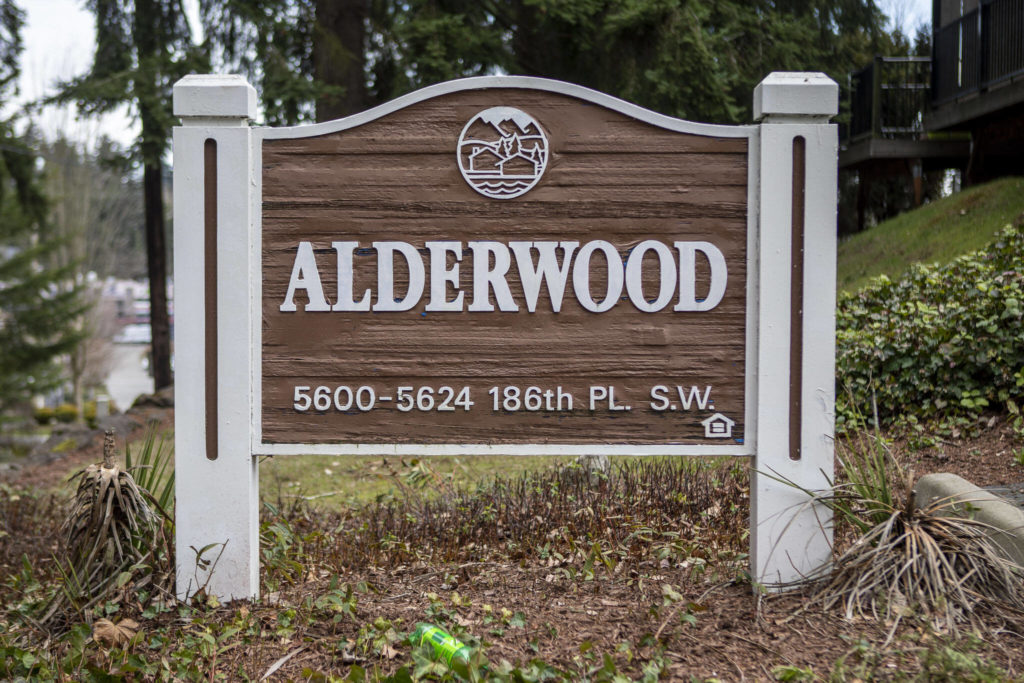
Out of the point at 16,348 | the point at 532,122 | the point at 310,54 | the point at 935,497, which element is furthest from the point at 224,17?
the point at 935,497

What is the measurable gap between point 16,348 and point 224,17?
861cm

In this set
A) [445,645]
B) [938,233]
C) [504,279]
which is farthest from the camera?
[938,233]

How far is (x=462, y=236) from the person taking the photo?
3404 millimetres

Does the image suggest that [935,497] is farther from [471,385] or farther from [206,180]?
[206,180]

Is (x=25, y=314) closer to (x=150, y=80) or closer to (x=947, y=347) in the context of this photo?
(x=150, y=80)

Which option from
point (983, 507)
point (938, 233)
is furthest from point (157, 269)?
point (983, 507)

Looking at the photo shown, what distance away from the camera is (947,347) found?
543cm

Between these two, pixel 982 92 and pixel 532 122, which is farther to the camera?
pixel 982 92

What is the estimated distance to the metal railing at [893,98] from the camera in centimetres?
1228

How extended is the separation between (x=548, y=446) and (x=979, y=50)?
377 inches

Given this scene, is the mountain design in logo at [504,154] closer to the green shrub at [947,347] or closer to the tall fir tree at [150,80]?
the green shrub at [947,347]

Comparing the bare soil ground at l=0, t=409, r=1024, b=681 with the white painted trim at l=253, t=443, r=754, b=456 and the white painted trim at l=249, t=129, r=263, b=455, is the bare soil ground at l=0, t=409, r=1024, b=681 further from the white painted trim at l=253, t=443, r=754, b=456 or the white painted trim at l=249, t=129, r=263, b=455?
the white painted trim at l=249, t=129, r=263, b=455

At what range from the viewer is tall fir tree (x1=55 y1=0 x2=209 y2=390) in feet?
34.5

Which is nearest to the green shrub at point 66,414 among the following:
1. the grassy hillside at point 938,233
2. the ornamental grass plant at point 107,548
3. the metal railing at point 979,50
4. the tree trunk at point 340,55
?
the tree trunk at point 340,55
